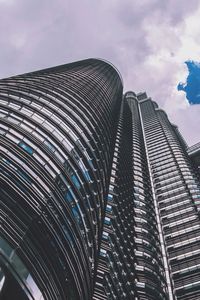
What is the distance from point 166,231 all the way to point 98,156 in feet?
129

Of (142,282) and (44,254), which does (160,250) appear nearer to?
(142,282)

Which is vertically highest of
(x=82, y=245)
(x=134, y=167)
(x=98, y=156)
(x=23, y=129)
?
(x=134, y=167)

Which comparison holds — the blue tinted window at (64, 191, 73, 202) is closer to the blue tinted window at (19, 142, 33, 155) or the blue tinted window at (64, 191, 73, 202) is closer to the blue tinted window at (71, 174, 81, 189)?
the blue tinted window at (71, 174, 81, 189)

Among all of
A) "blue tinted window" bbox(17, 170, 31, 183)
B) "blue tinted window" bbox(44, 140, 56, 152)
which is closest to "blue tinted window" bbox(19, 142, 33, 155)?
"blue tinted window" bbox(44, 140, 56, 152)

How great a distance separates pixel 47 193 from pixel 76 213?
4.41m

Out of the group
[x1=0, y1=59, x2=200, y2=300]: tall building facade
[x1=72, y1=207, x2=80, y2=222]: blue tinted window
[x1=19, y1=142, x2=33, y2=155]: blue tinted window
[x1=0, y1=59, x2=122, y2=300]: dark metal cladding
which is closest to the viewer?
[x1=0, y1=59, x2=122, y2=300]: dark metal cladding

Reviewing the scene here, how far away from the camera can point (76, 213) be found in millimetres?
27844

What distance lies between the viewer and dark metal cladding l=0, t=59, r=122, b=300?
19.8m

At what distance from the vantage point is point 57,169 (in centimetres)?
2762

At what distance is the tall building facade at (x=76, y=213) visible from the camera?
20.8 m

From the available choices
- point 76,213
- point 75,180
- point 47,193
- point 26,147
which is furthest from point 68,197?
point 26,147

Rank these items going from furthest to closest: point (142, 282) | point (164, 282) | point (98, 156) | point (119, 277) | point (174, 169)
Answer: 1. point (174, 169)
2. point (164, 282)
3. point (142, 282)
4. point (119, 277)
5. point (98, 156)

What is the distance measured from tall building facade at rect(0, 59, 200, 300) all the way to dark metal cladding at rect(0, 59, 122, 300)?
0.07 metres

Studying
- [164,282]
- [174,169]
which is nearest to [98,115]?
[164,282]
